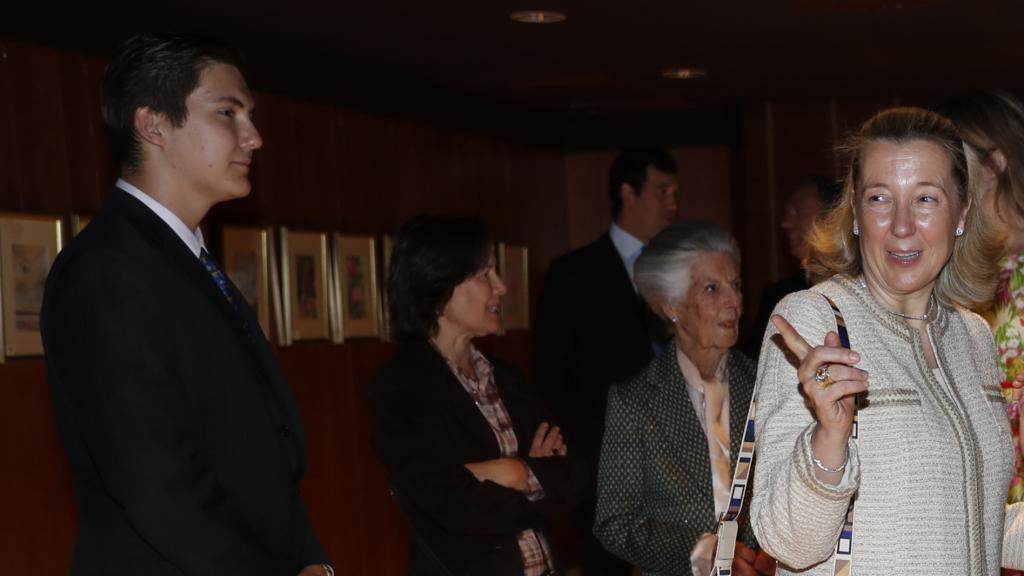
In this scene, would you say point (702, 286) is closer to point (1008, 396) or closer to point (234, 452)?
point (1008, 396)

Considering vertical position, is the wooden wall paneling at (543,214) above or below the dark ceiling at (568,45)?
below

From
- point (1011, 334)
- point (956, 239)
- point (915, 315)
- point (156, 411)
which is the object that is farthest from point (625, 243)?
point (156, 411)

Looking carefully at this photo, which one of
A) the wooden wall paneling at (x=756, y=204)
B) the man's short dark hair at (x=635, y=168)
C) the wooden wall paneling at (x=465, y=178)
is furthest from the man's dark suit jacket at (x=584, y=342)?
the wooden wall paneling at (x=756, y=204)

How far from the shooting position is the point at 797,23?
7.25 m

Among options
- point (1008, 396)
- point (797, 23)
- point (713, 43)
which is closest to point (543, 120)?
point (713, 43)

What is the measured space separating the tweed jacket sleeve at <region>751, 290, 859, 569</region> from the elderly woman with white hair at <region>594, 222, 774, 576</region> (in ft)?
3.37

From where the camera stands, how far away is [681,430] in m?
3.58

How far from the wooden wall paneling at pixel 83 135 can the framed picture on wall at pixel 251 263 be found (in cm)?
96

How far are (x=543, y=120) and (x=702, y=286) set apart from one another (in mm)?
7069

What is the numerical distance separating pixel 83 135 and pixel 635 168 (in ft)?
9.55

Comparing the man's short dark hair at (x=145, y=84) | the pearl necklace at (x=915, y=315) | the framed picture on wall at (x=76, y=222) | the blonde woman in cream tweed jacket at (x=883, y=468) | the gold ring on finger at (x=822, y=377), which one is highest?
the man's short dark hair at (x=145, y=84)

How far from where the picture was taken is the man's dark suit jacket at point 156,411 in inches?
95.6

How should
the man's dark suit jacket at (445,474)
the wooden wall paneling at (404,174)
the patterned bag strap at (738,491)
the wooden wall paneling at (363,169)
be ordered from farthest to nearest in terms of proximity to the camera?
the wooden wall paneling at (404,174) < the wooden wall paneling at (363,169) < the man's dark suit jacket at (445,474) < the patterned bag strap at (738,491)

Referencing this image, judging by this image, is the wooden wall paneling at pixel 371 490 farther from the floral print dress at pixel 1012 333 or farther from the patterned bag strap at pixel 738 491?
the patterned bag strap at pixel 738 491
